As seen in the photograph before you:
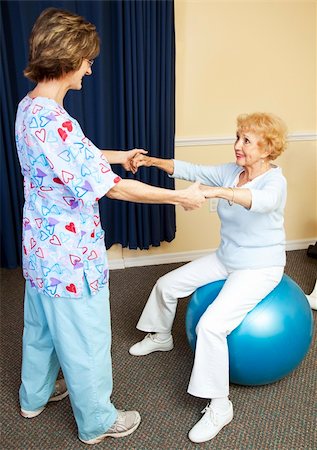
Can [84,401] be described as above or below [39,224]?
below

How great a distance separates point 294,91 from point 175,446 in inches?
103

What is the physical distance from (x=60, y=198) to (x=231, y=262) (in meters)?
0.87

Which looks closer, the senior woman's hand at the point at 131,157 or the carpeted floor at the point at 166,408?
the carpeted floor at the point at 166,408

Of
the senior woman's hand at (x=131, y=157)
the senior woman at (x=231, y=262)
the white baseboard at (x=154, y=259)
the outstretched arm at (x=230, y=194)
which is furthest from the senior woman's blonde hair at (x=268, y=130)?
the white baseboard at (x=154, y=259)

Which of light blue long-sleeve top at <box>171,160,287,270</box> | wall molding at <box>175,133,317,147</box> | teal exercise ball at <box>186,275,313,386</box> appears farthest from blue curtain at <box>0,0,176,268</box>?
teal exercise ball at <box>186,275,313,386</box>

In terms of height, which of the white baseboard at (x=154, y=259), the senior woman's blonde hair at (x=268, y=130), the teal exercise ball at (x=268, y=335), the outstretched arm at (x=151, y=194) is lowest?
the white baseboard at (x=154, y=259)

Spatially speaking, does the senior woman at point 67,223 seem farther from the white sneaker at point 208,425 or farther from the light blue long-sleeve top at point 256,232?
the light blue long-sleeve top at point 256,232

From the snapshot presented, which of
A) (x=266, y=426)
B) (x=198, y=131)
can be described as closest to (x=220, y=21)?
(x=198, y=131)

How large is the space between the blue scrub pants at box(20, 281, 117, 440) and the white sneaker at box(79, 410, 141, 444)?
0.03 m

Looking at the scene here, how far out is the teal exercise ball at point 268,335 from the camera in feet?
5.91

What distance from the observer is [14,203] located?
3041 millimetres

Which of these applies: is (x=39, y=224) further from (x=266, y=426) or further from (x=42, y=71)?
(x=266, y=426)

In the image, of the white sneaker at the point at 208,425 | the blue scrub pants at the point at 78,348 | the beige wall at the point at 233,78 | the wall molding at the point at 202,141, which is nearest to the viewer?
the blue scrub pants at the point at 78,348

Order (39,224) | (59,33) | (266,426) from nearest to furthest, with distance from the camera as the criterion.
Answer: (59,33) < (39,224) < (266,426)
